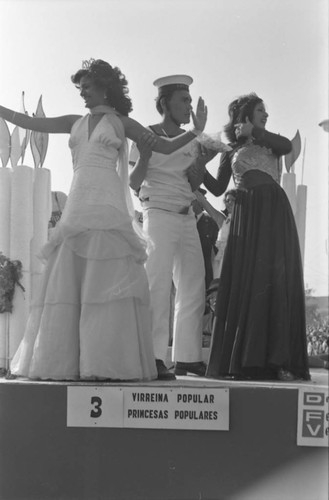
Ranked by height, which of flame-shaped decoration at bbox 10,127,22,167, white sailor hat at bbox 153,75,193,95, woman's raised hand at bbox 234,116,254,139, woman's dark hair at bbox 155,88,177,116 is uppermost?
white sailor hat at bbox 153,75,193,95

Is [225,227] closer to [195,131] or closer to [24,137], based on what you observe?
[195,131]

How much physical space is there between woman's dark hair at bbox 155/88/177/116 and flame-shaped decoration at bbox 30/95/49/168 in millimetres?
539

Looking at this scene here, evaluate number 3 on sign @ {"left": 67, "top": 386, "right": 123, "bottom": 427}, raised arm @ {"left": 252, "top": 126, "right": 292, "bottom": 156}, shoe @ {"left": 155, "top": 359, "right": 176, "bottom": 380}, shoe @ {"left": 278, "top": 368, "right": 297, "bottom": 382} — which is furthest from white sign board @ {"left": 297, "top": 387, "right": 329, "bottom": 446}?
raised arm @ {"left": 252, "top": 126, "right": 292, "bottom": 156}

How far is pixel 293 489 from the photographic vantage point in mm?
→ 3166

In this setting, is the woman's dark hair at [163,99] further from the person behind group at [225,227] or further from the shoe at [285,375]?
the shoe at [285,375]

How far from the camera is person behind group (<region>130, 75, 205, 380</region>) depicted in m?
4.05

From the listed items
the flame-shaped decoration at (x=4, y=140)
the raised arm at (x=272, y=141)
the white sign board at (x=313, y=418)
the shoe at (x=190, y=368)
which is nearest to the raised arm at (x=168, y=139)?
the raised arm at (x=272, y=141)

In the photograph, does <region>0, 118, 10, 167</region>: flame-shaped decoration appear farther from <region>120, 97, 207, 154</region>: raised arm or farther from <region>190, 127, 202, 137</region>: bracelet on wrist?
<region>190, 127, 202, 137</region>: bracelet on wrist

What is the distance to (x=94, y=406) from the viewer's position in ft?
11.1

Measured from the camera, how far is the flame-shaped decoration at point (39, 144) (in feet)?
13.2

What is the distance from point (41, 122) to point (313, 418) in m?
1.75

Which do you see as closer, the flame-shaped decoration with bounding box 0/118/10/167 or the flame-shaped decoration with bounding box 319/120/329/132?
the flame-shaped decoration with bounding box 319/120/329/132

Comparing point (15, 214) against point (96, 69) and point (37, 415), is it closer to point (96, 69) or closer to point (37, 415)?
point (96, 69)

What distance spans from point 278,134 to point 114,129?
0.71m
